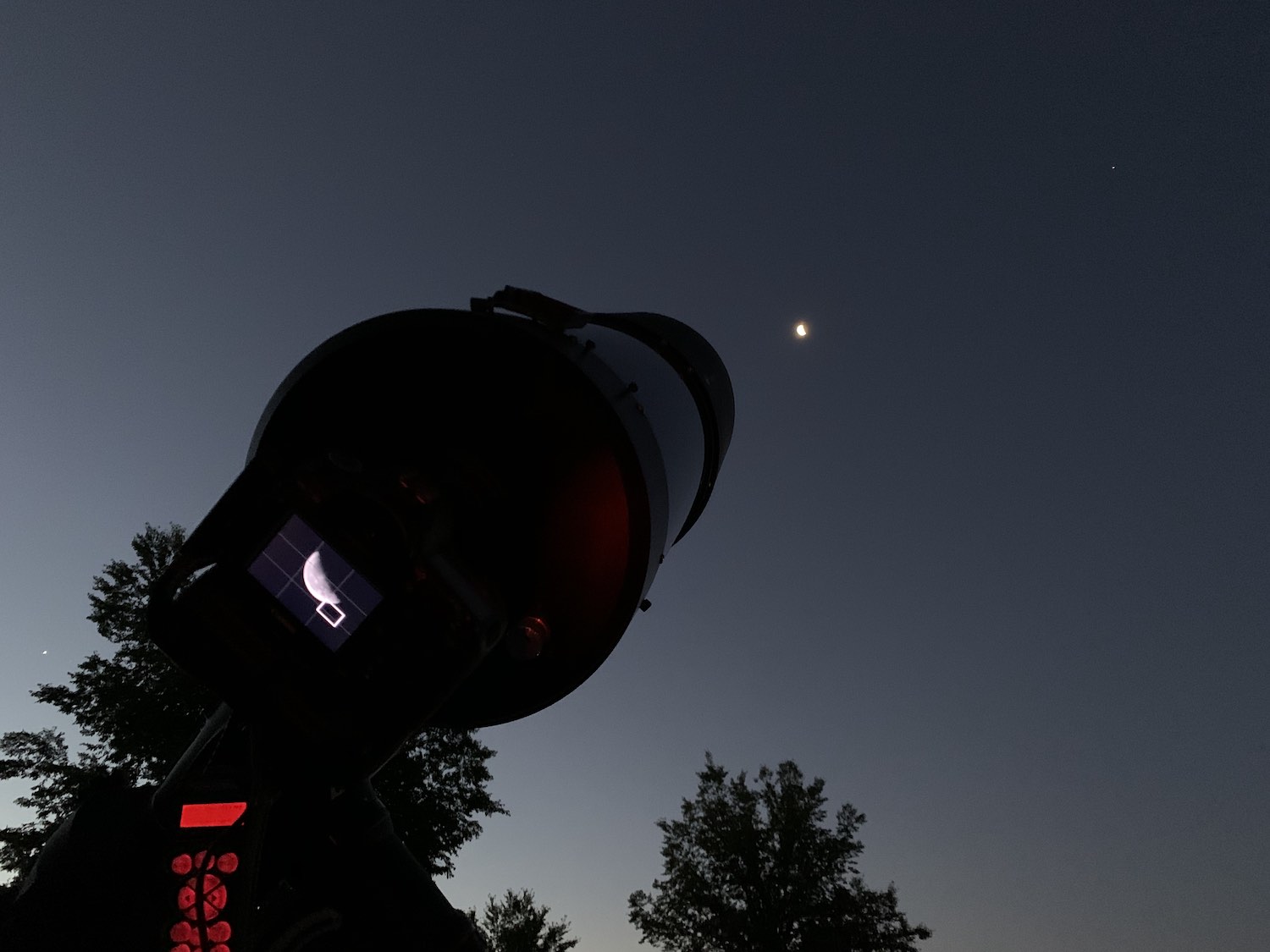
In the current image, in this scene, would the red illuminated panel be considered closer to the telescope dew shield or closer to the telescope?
the telescope

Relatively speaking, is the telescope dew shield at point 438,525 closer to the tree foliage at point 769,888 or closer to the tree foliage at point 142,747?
the tree foliage at point 142,747

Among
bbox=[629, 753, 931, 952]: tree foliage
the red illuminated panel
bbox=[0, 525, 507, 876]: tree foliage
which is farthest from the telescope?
bbox=[629, 753, 931, 952]: tree foliage

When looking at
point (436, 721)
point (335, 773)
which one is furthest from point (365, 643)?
point (436, 721)

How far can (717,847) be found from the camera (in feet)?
82.7

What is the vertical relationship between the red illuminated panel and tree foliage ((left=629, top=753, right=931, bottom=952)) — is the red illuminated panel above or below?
below

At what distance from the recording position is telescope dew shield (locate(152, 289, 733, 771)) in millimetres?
2051

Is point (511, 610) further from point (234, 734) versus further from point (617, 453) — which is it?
point (234, 734)

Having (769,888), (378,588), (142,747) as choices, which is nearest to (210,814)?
(378,588)

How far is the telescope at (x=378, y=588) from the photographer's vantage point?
6.58ft

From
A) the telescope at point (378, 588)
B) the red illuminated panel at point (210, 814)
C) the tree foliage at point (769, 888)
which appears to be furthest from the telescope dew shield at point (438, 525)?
the tree foliage at point (769, 888)

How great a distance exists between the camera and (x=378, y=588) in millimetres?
Answer: 2166

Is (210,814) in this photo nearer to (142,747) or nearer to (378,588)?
(378,588)

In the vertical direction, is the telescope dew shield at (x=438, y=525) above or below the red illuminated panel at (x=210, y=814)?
above

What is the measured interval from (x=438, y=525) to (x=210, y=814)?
3.60ft
